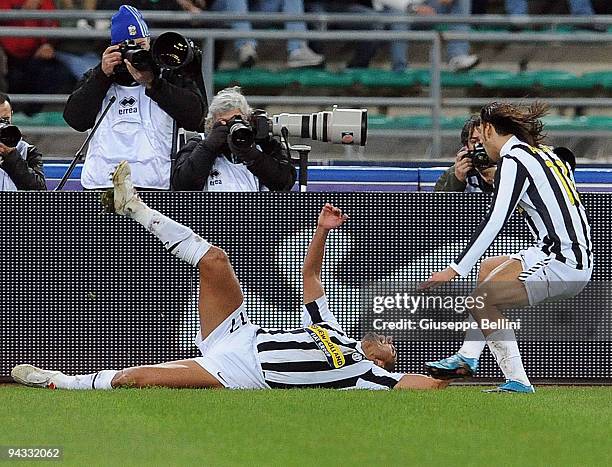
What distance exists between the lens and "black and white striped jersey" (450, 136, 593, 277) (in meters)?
8.02

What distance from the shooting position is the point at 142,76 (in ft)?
31.7

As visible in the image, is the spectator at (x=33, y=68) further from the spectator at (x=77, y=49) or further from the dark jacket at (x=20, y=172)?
the dark jacket at (x=20, y=172)

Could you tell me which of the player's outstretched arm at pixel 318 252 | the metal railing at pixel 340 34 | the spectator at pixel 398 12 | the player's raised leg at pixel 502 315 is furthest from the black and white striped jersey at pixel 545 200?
the spectator at pixel 398 12

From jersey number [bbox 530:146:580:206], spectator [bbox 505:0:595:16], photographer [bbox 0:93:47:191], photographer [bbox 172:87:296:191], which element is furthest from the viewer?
spectator [bbox 505:0:595:16]

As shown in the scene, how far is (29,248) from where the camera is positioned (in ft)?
30.4

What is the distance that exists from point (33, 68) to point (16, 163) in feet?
15.3

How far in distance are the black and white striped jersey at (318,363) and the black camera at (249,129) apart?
1556 millimetres

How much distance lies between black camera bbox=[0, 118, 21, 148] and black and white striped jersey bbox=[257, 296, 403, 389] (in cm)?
253

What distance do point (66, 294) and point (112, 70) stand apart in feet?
5.28

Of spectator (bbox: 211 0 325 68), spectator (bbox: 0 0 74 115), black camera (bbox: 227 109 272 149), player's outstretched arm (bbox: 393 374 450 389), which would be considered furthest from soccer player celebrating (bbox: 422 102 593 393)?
spectator (bbox: 0 0 74 115)

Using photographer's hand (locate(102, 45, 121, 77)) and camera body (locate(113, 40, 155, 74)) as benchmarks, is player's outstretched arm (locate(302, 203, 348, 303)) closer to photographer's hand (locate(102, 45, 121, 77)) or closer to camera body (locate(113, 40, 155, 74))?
camera body (locate(113, 40, 155, 74))

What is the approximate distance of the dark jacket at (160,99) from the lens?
959 cm

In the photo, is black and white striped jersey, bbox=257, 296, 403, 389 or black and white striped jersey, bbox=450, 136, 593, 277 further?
black and white striped jersey, bbox=257, 296, 403, 389

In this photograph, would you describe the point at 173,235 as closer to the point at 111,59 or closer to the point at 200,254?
the point at 200,254
